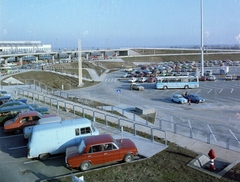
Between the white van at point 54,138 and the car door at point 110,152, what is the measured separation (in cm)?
189

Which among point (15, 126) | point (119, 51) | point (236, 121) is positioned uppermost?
point (119, 51)

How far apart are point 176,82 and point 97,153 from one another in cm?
3256

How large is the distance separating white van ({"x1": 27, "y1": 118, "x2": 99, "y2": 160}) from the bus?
97.5ft

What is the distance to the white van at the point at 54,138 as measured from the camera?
Result: 36.4 ft

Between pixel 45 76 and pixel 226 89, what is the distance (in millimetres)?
29735

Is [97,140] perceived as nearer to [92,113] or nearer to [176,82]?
[92,113]

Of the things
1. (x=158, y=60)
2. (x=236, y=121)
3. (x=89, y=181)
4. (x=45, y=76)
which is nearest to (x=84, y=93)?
(x=45, y=76)

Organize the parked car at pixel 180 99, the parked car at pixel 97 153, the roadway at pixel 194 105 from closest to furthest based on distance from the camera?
the parked car at pixel 97 153, the roadway at pixel 194 105, the parked car at pixel 180 99

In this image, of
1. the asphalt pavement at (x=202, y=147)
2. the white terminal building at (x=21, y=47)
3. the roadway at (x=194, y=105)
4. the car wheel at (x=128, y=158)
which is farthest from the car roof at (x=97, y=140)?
the white terminal building at (x=21, y=47)

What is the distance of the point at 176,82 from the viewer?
41.2 m

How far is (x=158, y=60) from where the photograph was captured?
345 feet

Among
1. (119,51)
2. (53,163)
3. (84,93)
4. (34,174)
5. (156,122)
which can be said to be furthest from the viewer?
(119,51)

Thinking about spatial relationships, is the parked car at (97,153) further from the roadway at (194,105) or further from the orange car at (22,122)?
the roadway at (194,105)

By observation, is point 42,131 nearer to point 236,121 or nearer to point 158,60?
point 236,121
